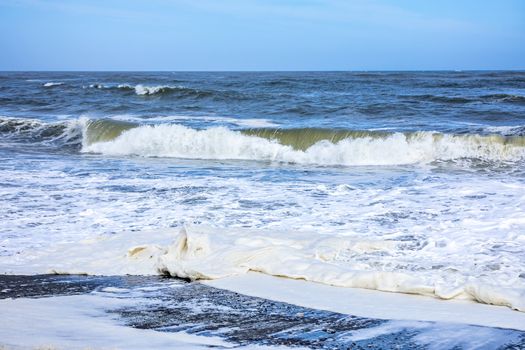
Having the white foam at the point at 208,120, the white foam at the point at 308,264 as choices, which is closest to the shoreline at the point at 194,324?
the white foam at the point at 308,264

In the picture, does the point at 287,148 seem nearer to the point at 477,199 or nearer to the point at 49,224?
the point at 477,199

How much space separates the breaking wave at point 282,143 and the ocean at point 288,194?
0.16 feet

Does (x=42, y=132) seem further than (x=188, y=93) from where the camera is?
No

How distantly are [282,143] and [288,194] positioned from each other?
717 cm

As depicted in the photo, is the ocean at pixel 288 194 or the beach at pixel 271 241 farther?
the ocean at pixel 288 194

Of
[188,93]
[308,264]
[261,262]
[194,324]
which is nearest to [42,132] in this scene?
[188,93]

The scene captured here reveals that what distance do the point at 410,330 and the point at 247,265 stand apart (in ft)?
6.38


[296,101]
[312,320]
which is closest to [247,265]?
[312,320]

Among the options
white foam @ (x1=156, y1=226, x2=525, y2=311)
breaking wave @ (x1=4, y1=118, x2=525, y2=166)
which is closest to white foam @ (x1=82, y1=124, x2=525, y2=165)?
breaking wave @ (x1=4, y1=118, x2=525, y2=166)

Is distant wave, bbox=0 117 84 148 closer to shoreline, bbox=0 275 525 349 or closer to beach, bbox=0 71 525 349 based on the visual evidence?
beach, bbox=0 71 525 349

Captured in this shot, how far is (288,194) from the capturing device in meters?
9.53

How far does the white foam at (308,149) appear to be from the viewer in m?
14.8

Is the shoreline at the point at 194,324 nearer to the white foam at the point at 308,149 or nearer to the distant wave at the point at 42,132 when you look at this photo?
the white foam at the point at 308,149

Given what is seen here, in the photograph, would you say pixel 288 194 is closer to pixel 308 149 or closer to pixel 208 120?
pixel 308 149
